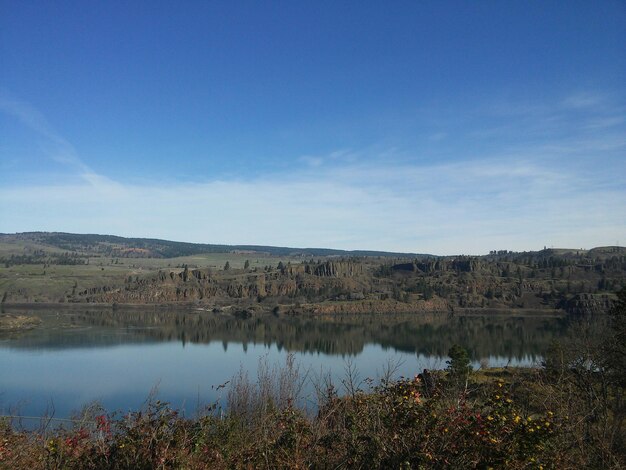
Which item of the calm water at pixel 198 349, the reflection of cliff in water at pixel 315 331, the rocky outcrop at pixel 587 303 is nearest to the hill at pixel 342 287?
the rocky outcrop at pixel 587 303

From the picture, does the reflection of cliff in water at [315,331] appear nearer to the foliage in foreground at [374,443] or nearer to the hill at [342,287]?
the hill at [342,287]

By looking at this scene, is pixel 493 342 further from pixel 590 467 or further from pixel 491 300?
pixel 590 467

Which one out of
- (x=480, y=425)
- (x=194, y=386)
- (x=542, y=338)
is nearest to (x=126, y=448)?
(x=480, y=425)

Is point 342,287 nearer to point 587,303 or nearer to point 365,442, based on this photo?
point 587,303

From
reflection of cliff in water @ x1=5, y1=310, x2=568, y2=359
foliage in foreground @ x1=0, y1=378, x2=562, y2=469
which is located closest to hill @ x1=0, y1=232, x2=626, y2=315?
reflection of cliff in water @ x1=5, y1=310, x2=568, y2=359

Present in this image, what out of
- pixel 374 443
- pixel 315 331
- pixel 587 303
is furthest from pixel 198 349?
pixel 587 303

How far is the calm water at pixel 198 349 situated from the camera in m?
34.3

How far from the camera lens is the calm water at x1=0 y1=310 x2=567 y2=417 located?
34312 millimetres

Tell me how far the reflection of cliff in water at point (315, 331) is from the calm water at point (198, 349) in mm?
148

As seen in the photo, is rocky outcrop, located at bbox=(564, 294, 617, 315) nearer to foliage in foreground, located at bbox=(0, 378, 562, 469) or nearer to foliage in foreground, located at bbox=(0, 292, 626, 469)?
foliage in foreground, located at bbox=(0, 292, 626, 469)

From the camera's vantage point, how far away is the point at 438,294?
420 feet

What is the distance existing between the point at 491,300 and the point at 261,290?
189 feet

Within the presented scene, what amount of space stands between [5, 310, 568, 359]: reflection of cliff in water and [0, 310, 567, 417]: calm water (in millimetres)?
148

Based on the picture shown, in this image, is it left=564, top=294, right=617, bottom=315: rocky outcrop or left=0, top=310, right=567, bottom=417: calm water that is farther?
left=564, top=294, right=617, bottom=315: rocky outcrop
